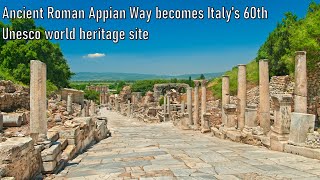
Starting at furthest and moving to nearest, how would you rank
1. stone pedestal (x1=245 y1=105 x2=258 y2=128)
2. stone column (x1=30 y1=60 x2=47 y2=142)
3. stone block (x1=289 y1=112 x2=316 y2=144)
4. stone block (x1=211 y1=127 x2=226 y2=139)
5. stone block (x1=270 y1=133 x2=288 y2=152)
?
1. stone block (x1=211 y1=127 x2=226 y2=139)
2. stone pedestal (x1=245 y1=105 x2=258 y2=128)
3. stone block (x1=270 y1=133 x2=288 y2=152)
4. stone block (x1=289 y1=112 x2=316 y2=144)
5. stone column (x1=30 y1=60 x2=47 y2=142)

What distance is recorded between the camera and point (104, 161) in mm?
8375

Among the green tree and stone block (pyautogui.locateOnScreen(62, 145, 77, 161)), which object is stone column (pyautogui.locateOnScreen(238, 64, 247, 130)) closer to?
stone block (pyautogui.locateOnScreen(62, 145, 77, 161))

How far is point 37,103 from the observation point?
26.1 ft

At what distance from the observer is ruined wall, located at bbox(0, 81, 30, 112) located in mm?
19844

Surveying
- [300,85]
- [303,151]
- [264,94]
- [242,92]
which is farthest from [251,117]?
[303,151]

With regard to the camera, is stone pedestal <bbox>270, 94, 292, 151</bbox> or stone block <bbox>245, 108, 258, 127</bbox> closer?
stone pedestal <bbox>270, 94, 292, 151</bbox>

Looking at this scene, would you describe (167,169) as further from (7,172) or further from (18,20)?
(18,20)

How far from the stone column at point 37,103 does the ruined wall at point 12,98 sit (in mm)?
12937

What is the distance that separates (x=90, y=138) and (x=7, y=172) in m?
8.11

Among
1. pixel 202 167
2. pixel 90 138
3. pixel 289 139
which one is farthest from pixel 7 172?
pixel 90 138

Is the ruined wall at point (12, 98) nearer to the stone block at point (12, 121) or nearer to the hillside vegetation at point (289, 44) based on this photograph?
the stone block at point (12, 121)

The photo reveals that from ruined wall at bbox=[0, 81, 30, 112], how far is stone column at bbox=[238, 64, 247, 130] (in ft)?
43.8

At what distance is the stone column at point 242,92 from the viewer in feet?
45.9

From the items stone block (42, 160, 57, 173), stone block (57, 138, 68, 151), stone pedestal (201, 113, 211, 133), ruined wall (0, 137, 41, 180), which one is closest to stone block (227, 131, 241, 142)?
stone pedestal (201, 113, 211, 133)
